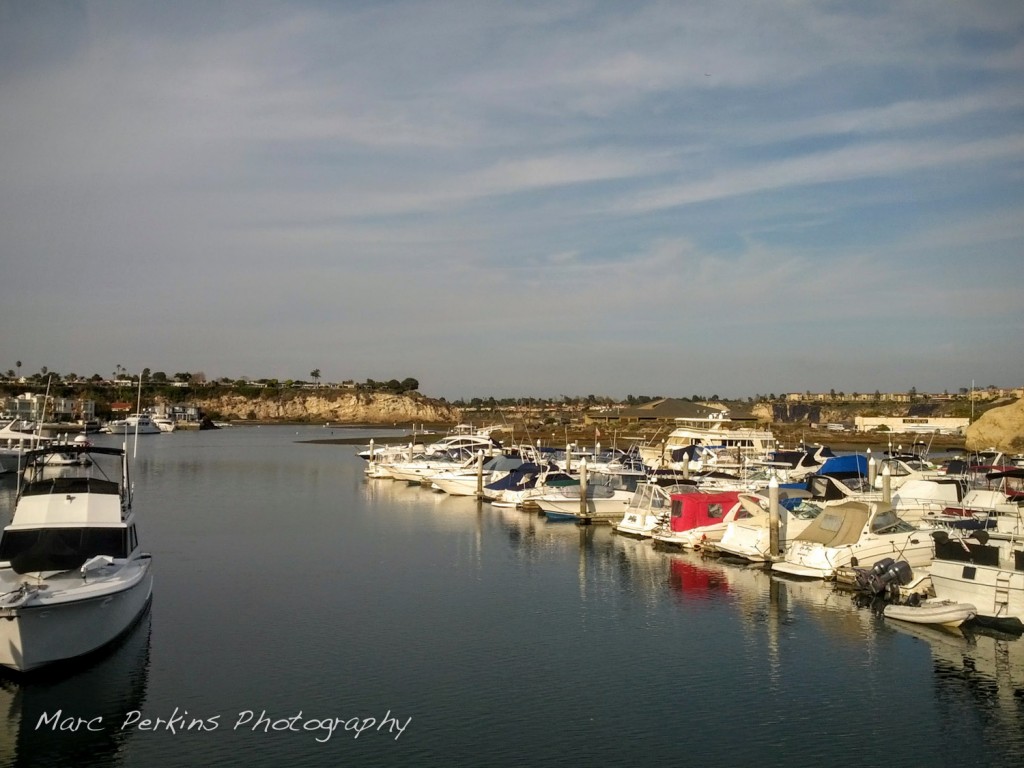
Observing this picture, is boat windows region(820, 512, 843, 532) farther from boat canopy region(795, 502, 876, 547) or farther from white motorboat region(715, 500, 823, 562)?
white motorboat region(715, 500, 823, 562)

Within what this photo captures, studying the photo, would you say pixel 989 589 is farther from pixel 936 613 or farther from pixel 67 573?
pixel 67 573

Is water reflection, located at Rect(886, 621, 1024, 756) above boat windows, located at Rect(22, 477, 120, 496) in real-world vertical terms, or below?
below

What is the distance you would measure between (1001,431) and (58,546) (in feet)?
246

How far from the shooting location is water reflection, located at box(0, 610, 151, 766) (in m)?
14.2

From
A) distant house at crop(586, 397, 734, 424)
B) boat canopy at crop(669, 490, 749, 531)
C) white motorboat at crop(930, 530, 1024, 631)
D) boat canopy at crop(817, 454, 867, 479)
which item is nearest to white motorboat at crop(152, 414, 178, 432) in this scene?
distant house at crop(586, 397, 734, 424)

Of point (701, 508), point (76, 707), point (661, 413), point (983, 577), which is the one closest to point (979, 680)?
point (983, 577)

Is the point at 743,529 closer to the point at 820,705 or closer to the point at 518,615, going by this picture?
the point at 518,615

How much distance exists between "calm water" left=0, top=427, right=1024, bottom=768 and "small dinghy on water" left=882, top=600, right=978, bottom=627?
1.06 ft

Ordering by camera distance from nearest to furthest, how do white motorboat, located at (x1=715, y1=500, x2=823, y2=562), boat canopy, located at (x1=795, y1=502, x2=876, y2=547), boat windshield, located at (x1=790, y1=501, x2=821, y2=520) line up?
boat canopy, located at (x1=795, y1=502, x2=876, y2=547)
white motorboat, located at (x1=715, y1=500, x2=823, y2=562)
boat windshield, located at (x1=790, y1=501, x2=821, y2=520)

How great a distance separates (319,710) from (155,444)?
101533 millimetres

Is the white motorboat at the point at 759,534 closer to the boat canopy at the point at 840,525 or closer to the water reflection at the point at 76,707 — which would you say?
the boat canopy at the point at 840,525

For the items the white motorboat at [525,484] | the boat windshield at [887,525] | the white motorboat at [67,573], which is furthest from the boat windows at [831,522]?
the white motorboat at [67,573]

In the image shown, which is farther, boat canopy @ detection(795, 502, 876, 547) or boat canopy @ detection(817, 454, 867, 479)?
boat canopy @ detection(817, 454, 867, 479)

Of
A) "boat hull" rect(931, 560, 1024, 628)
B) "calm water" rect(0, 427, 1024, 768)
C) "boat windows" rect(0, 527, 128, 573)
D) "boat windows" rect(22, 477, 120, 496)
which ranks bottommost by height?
"calm water" rect(0, 427, 1024, 768)
